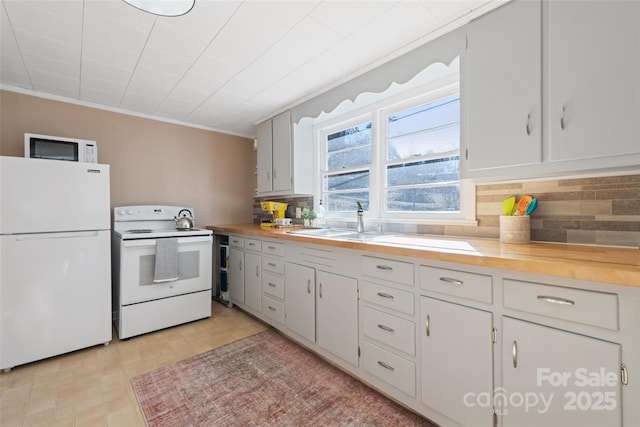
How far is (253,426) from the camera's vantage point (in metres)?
1.50

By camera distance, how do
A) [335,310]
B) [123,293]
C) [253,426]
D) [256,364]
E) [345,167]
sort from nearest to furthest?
1. [253,426]
2. [335,310]
3. [256,364]
4. [123,293]
5. [345,167]

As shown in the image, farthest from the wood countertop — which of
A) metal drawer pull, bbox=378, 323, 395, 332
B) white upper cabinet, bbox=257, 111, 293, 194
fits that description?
white upper cabinet, bbox=257, 111, 293, 194

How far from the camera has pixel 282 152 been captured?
123 inches

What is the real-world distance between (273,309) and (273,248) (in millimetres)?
583

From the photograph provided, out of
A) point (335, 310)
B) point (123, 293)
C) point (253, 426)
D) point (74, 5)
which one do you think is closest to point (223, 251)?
point (123, 293)

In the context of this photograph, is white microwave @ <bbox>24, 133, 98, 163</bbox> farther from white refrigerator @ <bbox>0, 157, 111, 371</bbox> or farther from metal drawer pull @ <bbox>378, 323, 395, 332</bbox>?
metal drawer pull @ <bbox>378, 323, 395, 332</bbox>

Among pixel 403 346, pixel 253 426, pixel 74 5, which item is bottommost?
pixel 253 426

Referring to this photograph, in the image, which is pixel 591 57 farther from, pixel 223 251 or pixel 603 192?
pixel 223 251

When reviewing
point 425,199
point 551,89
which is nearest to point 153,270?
point 425,199

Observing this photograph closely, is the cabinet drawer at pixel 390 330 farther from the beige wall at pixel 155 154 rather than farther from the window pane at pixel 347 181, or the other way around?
the beige wall at pixel 155 154

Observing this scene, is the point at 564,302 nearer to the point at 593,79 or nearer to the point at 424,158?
the point at 593,79

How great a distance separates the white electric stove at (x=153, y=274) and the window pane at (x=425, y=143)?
84.2 inches

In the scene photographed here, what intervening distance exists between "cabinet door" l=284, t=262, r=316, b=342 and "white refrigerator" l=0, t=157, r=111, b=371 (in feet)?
5.15

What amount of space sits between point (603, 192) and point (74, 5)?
9.73 ft
